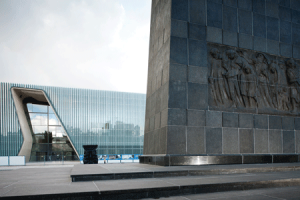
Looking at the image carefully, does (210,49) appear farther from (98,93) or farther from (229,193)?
(98,93)

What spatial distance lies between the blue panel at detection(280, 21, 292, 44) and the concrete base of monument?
5359mm

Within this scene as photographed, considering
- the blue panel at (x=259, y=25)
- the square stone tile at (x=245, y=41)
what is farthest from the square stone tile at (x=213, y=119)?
the blue panel at (x=259, y=25)

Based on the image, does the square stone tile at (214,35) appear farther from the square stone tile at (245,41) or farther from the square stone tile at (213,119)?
the square stone tile at (213,119)

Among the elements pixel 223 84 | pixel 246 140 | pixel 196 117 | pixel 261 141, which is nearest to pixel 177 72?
pixel 196 117

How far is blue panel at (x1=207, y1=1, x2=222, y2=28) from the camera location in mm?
10211

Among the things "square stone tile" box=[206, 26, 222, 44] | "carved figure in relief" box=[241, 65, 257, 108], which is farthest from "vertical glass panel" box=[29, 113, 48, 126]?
"carved figure in relief" box=[241, 65, 257, 108]

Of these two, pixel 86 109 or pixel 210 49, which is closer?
pixel 210 49

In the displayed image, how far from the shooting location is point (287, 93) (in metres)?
11.1

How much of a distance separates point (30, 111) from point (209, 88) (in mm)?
39158

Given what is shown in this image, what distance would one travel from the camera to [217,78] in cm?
995

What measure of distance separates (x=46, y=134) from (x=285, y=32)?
39.5m

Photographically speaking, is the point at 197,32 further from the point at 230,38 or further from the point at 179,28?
the point at 230,38

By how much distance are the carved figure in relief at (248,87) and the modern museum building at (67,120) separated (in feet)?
108

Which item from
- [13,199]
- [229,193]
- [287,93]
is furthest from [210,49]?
[13,199]
